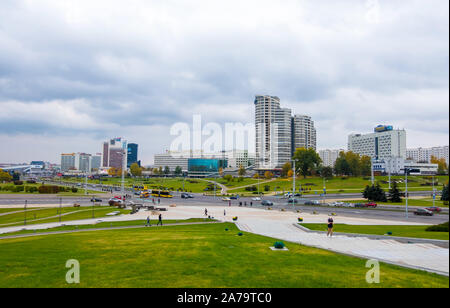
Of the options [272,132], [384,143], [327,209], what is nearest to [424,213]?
[327,209]

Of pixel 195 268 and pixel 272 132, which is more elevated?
pixel 272 132

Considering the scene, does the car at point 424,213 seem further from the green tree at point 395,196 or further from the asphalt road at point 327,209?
the green tree at point 395,196

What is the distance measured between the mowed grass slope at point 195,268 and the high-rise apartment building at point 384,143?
571 ft

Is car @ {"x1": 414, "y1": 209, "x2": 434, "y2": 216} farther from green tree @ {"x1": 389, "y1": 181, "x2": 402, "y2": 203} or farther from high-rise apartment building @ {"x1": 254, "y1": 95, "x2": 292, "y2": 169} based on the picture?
high-rise apartment building @ {"x1": 254, "y1": 95, "x2": 292, "y2": 169}

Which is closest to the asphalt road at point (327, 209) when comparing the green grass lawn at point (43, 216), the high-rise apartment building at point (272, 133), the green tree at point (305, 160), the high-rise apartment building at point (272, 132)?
the green grass lawn at point (43, 216)

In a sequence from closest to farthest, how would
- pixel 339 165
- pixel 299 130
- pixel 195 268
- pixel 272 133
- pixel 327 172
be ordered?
pixel 195 268 → pixel 327 172 → pixel 339 165 → pixel 272 133 → pixel 299 130

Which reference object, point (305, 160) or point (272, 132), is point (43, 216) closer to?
point (305, 160)

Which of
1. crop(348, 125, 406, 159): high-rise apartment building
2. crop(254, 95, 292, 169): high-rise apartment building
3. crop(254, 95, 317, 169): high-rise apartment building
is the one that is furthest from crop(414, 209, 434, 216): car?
crop(348, 125, 406, 159): high-rise apartment building

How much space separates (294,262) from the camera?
1281 centimetres

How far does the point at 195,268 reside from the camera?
11758 mm

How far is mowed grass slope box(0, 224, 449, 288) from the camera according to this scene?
32.2ft

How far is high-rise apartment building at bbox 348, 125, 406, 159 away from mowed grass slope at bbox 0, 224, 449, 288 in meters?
174

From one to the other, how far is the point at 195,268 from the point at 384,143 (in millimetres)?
196457
